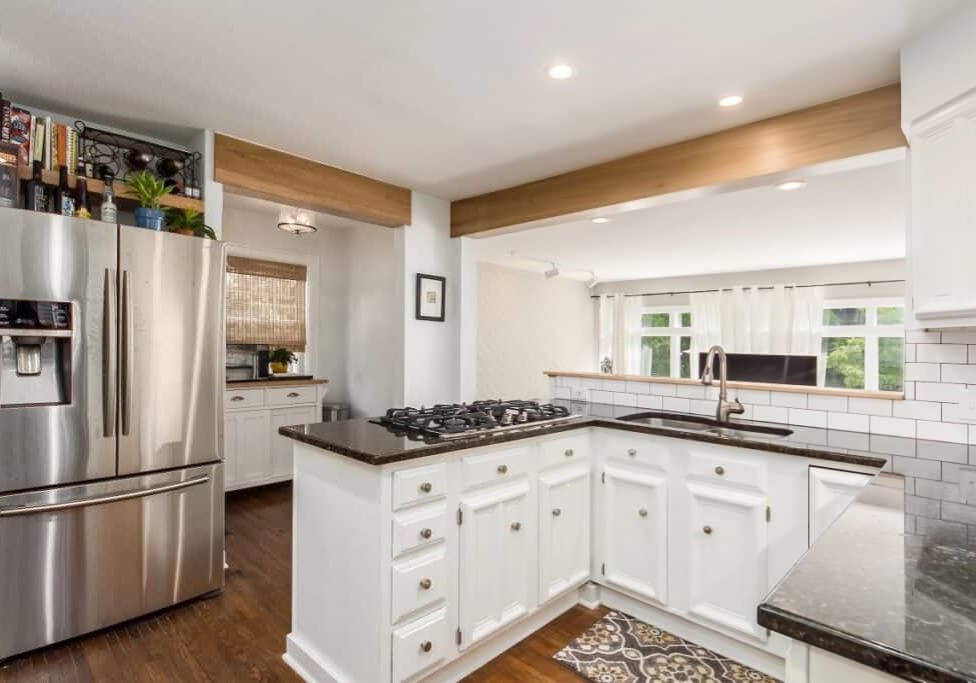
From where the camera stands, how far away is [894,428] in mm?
2195

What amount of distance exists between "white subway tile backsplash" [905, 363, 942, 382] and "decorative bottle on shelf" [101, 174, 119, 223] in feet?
11.9

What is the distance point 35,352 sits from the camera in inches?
84.4

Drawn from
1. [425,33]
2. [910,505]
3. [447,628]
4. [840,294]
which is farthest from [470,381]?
[840,294]

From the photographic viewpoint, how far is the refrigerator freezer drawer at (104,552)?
2053mm

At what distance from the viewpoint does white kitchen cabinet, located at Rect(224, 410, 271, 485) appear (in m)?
4.18

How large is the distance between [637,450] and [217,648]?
2071 millimetres

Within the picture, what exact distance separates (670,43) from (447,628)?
7.56 feet

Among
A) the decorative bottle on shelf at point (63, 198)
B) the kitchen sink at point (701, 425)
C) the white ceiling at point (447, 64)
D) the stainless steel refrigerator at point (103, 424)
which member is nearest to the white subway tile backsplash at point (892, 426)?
the kitchen sink at point (701, 425)

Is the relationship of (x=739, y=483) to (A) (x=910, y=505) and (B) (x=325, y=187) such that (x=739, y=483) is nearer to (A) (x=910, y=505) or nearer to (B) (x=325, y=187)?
(A) (x=910, y=505)

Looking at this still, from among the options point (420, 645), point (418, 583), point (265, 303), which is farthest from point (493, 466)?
point (265, 303)

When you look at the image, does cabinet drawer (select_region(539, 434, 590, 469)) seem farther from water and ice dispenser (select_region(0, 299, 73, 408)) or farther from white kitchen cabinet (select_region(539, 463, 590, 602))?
water and ice dispenser (select_region(0, 299, 73, 408))

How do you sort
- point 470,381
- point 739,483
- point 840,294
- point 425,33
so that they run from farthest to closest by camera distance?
point 840,294 → point 470,381 → point 739,483 → point 425,33

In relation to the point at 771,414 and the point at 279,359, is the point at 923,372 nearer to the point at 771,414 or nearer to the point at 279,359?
the point at 771,414

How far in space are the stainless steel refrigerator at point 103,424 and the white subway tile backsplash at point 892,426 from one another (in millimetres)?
3140
